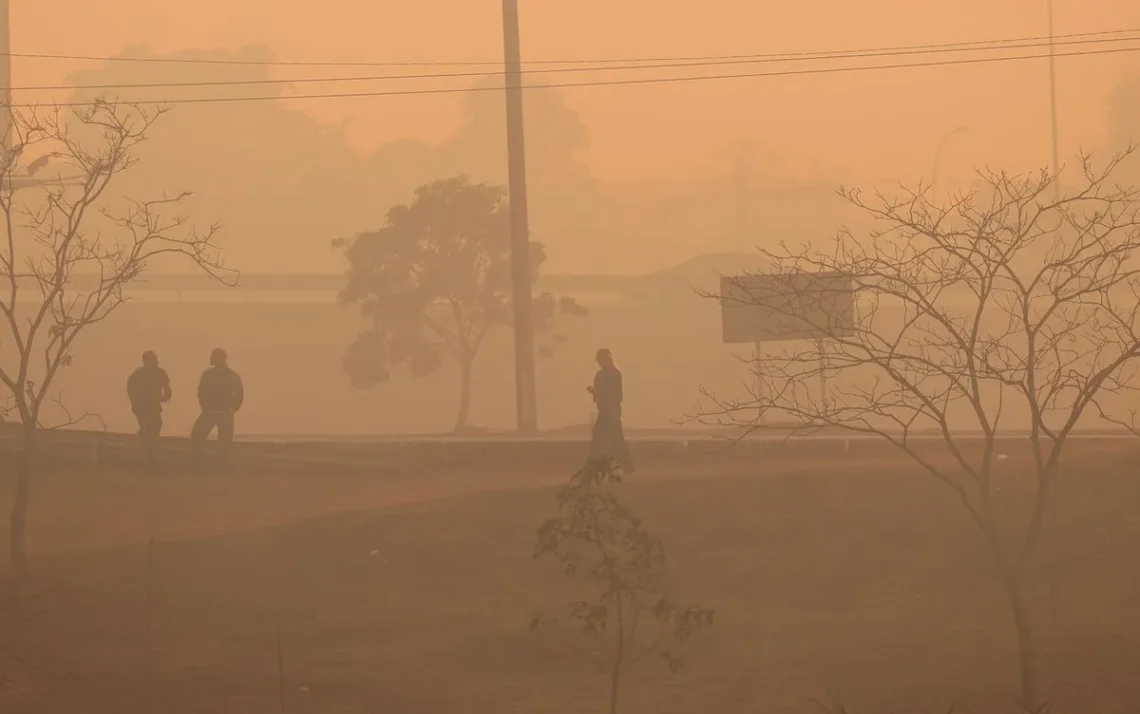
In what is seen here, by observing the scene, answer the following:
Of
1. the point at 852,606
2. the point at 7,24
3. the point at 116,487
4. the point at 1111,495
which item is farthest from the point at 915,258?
the point at 7,24

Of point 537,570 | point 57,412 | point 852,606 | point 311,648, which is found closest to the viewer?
point 311,648

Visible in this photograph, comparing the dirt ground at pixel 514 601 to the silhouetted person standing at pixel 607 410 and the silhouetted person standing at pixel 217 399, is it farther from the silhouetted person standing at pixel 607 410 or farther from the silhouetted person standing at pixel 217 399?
the silhouetted person standing at pixel 217 399

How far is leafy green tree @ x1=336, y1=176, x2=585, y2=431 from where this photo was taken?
4188 cm

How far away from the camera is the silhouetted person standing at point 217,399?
799 inches

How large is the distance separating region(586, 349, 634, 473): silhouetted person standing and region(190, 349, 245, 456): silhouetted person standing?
5.06 meters

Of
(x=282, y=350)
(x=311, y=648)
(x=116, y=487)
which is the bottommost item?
(x=311, y=648)

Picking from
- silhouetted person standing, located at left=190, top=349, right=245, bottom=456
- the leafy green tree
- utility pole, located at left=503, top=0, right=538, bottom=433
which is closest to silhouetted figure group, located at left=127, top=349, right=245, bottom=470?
silhouetted person standing, located at left=190, top=349, right=245, bottom=456

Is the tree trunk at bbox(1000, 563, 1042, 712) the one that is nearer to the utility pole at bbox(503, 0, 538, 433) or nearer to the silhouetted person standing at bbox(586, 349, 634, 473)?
the silhouetted person standing at bbox(586, 349, 634, 473)

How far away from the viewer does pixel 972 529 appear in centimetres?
1501

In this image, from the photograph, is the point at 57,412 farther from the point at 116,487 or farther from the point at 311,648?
the point at 311,648

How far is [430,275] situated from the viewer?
41.8 m

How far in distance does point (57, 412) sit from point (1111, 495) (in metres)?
45.8

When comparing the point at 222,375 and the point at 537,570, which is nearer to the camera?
the point at 537,570

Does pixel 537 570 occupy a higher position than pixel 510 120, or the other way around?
pixel 510 120
